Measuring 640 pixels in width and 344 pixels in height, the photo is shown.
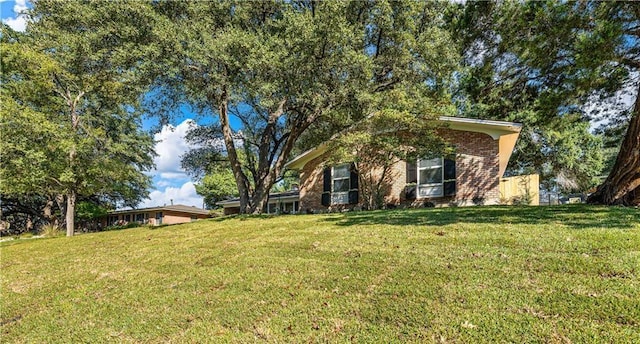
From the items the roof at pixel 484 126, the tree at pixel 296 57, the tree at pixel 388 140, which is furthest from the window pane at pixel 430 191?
the tree at pixel 296 57

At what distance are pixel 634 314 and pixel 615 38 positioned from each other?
567 cm

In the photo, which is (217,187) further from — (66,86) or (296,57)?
(296,57)

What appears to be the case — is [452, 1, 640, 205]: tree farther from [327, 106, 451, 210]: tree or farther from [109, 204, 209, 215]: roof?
[109, 204, 209, 215]: roof

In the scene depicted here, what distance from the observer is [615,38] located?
605cm

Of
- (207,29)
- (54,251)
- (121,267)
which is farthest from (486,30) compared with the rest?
(54,251)

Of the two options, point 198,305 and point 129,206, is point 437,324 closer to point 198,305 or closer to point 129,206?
point 198,305

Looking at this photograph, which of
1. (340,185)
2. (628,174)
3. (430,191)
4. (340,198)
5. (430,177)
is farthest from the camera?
(340,185)

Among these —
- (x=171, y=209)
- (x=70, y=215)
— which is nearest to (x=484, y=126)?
(x=70, y=215)

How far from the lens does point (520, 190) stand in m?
13.9

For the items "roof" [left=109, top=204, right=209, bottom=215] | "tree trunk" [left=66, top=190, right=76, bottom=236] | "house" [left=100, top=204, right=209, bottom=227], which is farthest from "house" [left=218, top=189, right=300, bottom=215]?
"roof" [left=109, top=204, right=209, bottom=215]

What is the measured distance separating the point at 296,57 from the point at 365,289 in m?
8.74

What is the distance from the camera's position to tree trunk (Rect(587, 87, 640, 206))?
7.87m

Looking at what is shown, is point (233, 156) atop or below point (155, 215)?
atop

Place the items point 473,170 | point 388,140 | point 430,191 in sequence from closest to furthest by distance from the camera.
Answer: point 388,140 → point 473,170 → point 430,191
